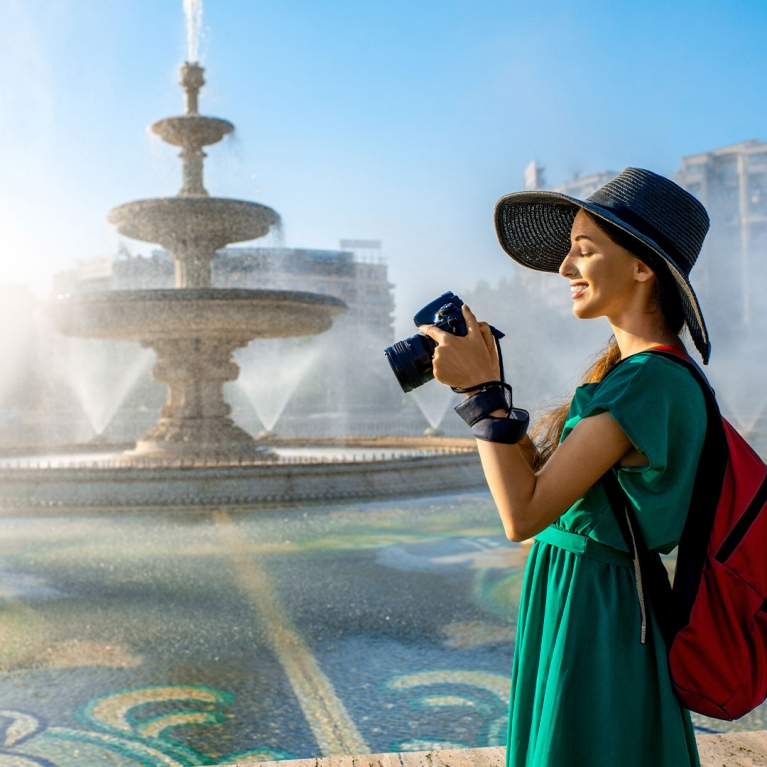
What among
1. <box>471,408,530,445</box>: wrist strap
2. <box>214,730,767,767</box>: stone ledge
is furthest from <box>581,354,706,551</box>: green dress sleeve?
<box>214,730,767,767</box>: stone ledge

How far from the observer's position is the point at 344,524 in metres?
7.60

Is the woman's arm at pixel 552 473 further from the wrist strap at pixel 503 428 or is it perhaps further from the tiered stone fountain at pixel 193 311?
the tiered stone fountain at pixel 193 311

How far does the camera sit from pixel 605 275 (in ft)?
5.42

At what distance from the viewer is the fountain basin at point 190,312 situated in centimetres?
1096

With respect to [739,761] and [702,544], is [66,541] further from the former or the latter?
[702,544]

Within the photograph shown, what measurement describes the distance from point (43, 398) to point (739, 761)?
47951 millimetres

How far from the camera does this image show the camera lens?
1656 millimetres

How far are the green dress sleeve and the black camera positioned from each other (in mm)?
328

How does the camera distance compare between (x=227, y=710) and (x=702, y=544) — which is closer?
(x=702, y=544)

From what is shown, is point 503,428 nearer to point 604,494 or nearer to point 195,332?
point 604,494

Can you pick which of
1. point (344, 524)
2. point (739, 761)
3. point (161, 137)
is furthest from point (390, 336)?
point (739, 761)

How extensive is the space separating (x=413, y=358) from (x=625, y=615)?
2.03ft

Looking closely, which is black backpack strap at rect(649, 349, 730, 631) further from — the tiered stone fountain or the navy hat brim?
the tiered stone fountain

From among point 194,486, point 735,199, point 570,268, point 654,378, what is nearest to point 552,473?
point 654,378
